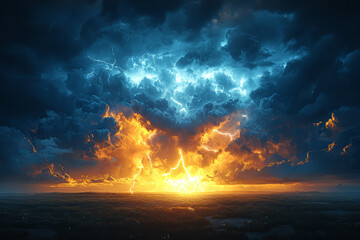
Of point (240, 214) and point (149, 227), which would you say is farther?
point (240, 214)

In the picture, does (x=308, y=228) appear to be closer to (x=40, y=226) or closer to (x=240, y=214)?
(x=240, y=214)

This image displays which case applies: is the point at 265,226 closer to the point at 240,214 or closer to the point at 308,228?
the point at 308,228

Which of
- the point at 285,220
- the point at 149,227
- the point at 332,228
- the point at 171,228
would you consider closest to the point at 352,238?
the point at 332,228

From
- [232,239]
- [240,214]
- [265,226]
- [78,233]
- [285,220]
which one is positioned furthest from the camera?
[240,214]

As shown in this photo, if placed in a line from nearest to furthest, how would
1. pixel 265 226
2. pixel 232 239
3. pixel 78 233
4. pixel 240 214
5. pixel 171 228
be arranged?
1. pixel 232 239
2. pixel 78 233
3. pixel 171 228
4. pixel 265 226
5. pixel 240 214

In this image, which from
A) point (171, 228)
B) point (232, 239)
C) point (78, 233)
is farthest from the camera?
point (171, 228)

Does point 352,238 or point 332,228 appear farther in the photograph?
point 332,228

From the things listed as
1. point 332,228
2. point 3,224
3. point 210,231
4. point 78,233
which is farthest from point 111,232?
point 332,228

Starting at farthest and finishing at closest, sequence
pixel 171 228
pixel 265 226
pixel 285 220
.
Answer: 1. pixel 285 220
2. pixel 265 226
3. pixel 171 228

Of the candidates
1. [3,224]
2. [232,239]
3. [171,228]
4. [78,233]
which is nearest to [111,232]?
[78,233]
